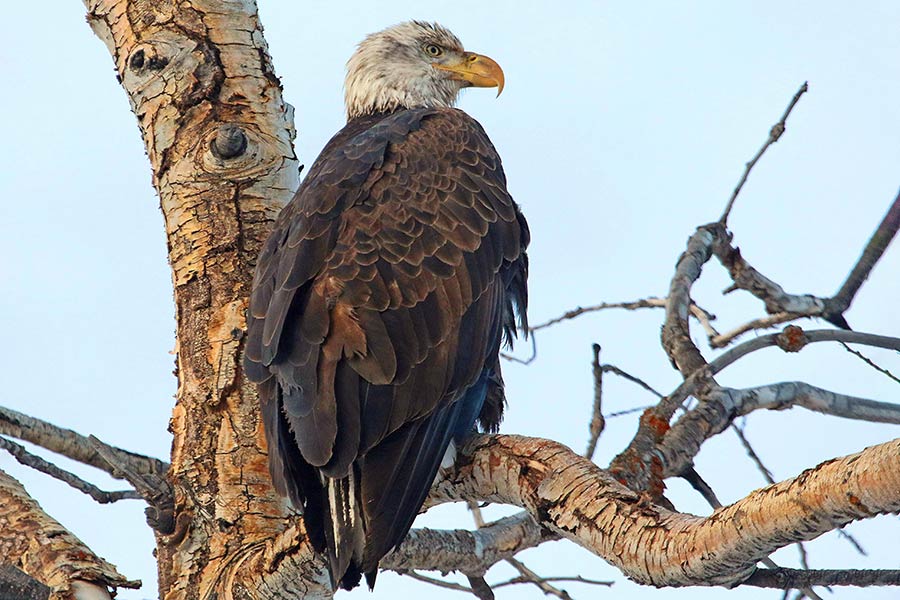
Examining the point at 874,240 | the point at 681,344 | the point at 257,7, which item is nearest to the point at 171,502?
the point at 681,344

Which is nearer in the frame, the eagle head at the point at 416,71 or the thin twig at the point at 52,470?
the thin twig at the point at 52,470

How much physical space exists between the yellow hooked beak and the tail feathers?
3240 millimetres

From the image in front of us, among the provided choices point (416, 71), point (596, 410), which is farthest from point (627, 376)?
point (416, 71)

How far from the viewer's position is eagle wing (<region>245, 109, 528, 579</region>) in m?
3.76

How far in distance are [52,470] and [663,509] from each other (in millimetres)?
1839

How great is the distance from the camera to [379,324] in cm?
401

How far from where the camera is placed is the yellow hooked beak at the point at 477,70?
644 centimetres

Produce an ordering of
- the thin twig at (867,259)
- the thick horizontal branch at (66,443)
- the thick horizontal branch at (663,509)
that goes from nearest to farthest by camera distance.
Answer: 1. the thick horizontal branch at (663,509)
2. the thick horizontal branch at (66,443)
3. the thin twig at (867,259)

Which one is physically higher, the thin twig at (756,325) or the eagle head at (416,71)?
the eagle head at (416,71)

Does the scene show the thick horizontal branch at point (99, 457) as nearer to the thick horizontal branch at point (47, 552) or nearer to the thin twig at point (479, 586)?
the thick horizontal branch at point (47, 552)

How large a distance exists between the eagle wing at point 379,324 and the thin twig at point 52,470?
569mm

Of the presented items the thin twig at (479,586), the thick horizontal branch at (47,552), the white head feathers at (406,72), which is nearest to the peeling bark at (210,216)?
the thick horizontal branch at (47,552)

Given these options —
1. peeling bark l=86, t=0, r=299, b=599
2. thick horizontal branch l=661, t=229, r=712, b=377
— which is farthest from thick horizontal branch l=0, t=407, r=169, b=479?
thick horizontal branch l=661, t=229, r=712, b=377

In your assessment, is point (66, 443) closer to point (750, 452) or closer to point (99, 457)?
point (99, 457)
